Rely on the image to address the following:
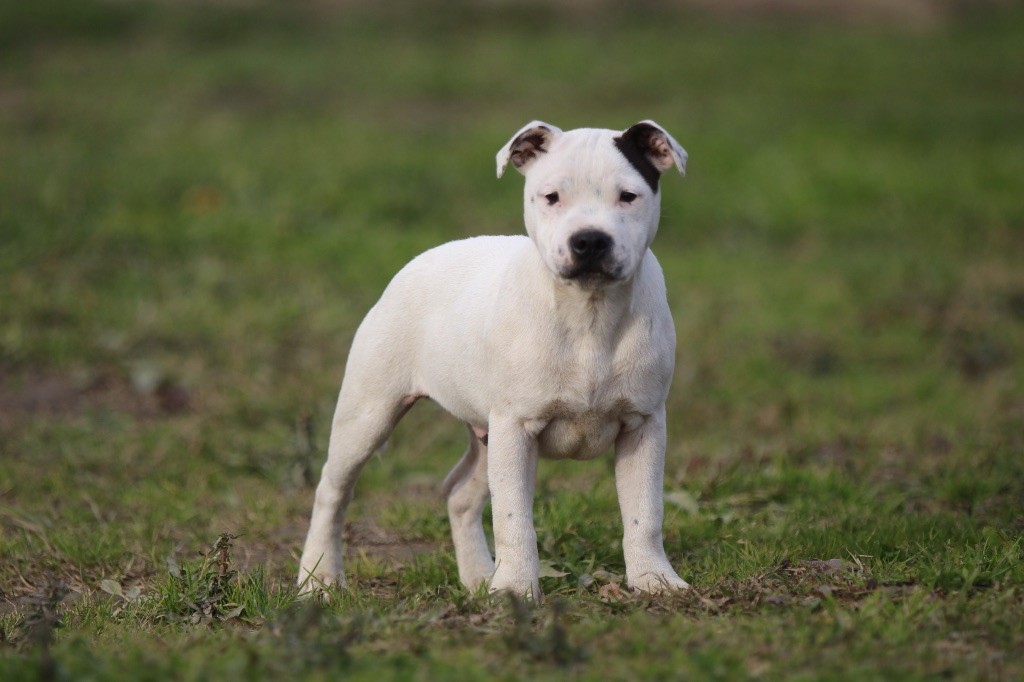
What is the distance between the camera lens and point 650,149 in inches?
196

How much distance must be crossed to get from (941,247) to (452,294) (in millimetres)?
8658

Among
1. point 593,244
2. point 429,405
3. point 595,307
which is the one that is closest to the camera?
point 593,244

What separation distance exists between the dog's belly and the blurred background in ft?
3.32

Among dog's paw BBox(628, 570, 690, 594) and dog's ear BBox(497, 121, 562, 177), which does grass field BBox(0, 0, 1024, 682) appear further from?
dog's ear BBox(497, 121, 562, 177)

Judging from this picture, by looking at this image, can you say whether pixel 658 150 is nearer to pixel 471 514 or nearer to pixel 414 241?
pixel 471 514

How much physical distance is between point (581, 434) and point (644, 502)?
0.38 meters

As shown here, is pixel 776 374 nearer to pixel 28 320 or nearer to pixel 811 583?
pixel 811 583

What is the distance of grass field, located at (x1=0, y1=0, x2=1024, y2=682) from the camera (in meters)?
4.62

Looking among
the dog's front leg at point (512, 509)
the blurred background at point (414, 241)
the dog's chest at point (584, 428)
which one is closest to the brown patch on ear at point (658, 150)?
the dog's chest at point (584, 428)

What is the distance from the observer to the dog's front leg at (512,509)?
16.5 feet

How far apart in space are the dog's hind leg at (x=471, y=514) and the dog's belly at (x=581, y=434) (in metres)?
0.64

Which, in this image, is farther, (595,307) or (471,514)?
(471,514)

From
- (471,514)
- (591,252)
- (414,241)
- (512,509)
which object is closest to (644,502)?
(512,509)

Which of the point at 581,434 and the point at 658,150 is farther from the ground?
the point at 658,150
